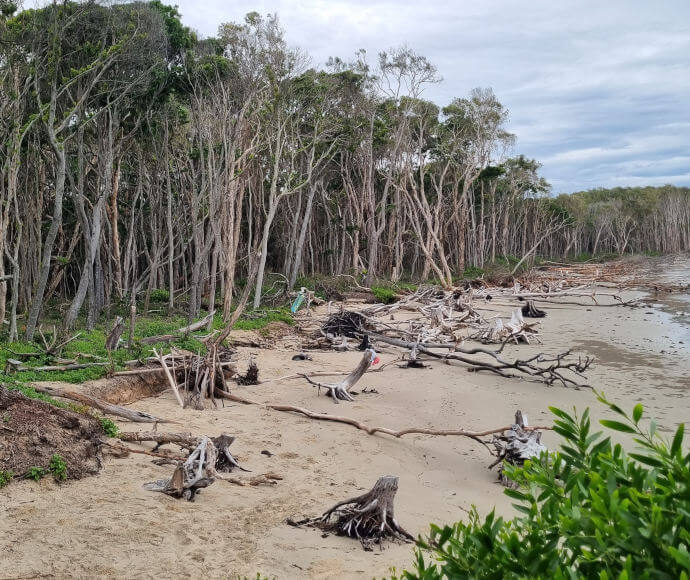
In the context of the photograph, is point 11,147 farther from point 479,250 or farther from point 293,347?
point 479,250

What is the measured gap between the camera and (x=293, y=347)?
1441 centimetres

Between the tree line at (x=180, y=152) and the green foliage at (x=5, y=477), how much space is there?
629 cm

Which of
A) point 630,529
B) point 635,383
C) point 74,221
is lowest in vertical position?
point 635,383

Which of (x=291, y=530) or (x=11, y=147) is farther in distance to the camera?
(x=11, y=147)

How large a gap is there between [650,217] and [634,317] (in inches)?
2656

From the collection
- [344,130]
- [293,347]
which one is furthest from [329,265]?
[293,347]

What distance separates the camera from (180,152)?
73.2 ft

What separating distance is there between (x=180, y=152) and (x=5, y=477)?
19.2 metres

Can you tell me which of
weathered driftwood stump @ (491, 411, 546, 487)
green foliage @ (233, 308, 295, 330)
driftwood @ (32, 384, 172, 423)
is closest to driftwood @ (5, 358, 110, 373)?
driftwood @ (32, 384, 172, 423)

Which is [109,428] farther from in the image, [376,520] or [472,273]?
[472,273]

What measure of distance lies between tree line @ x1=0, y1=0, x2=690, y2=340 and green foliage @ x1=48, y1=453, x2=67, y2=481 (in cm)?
594

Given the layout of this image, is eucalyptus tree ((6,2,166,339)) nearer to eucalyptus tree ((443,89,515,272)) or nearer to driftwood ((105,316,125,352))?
driftwood ((105,316,125,352))

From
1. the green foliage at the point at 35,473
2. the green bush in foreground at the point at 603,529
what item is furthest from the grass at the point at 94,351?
the green bush in foreground at the point at 603,529

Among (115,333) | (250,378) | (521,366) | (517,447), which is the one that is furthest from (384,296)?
(517,447)
